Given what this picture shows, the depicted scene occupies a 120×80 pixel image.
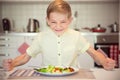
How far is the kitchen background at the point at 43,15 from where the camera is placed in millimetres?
1452

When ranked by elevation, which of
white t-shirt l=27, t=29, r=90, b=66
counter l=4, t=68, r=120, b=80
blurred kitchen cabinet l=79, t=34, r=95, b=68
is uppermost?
white t-shirt l=27, t=29, r=90, b=66

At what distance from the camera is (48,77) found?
1.65 feet

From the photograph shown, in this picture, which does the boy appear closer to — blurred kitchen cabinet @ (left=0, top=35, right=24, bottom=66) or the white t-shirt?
the white t-shirt

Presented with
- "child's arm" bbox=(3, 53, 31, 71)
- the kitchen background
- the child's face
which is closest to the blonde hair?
the child's face

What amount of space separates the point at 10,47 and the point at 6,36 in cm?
7

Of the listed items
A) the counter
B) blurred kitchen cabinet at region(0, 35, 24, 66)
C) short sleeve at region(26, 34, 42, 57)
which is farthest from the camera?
blurred kitchen cabinet at region(0, 35, 24, 66)

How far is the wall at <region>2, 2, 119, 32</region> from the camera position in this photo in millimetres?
1547

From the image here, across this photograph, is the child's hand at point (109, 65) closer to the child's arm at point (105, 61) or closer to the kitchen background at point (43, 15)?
the child's arm at point (105, 61)

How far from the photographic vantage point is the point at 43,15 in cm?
158

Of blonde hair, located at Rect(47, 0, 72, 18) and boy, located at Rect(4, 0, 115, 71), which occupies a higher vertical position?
blonde hair, located at Rect(47, 0, 72, 18)

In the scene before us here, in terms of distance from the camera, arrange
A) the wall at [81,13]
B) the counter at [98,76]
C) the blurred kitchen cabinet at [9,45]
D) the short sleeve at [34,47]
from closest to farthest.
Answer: the counter at [98,76] < the short sleeve at [34,47] < the blurred kitchen cabinet at [9,45] < the wall at [81,13]

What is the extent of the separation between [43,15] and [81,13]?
24cm

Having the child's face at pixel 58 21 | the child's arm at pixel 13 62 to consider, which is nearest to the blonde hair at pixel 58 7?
the child's face at pixel 58 21

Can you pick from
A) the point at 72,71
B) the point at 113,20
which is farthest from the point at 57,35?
the point at 113,20
